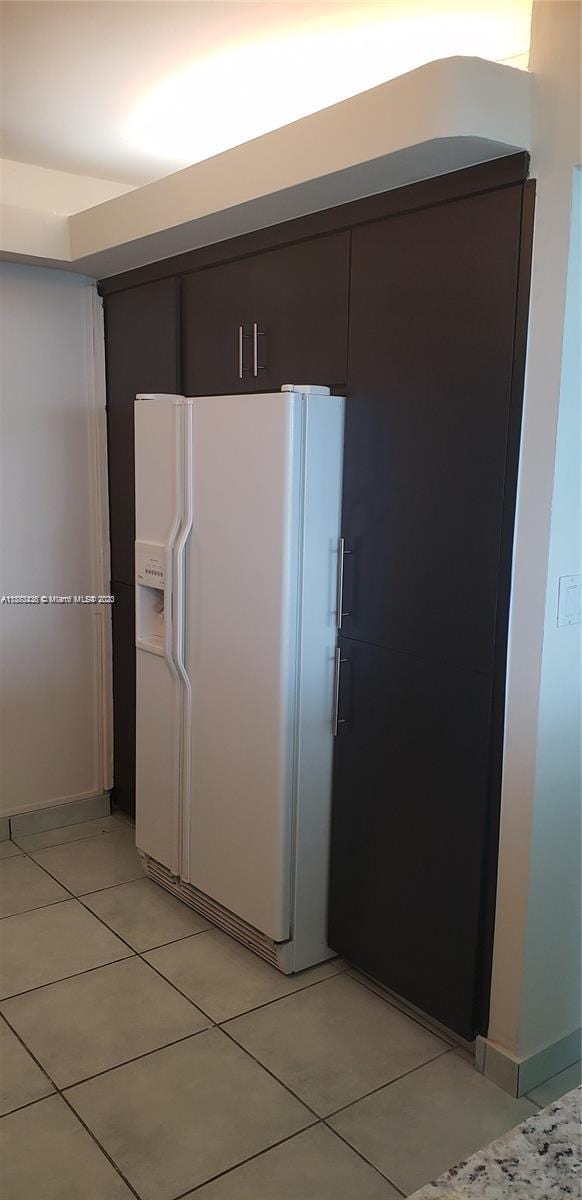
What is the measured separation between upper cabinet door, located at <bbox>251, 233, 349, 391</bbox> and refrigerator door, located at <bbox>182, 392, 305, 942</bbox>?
204 mm

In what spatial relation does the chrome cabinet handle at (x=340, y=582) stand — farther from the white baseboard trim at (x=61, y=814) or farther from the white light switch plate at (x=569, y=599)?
the white baseboard trim at (x=61, y=814)

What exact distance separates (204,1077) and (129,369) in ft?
8.22

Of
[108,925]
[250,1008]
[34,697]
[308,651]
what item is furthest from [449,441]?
[34,697]

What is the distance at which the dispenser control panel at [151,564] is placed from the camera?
3023mm

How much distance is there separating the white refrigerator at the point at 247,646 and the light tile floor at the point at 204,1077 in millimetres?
201

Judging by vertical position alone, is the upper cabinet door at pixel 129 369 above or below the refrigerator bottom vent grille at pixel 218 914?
above

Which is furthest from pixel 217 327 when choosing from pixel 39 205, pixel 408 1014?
pixel 408 1014

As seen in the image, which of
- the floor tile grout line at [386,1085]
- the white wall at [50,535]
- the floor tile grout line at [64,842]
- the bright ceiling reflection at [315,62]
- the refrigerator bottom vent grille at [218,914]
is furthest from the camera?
the floor tile grout line at [64,842]

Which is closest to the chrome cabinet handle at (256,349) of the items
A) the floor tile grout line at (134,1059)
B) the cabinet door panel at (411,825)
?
the cabinet door panel at (411,825)

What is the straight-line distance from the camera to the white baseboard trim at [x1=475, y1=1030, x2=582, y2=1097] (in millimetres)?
2244

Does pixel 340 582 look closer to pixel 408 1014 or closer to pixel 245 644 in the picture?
pixel 245 644

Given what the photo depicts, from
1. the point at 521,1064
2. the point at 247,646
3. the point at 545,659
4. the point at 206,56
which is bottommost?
the point at 521,1064

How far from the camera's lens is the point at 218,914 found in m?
2.98

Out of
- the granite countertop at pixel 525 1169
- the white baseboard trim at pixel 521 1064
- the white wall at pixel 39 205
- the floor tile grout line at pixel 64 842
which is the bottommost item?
the floor tile grout line at pixel 64 842
